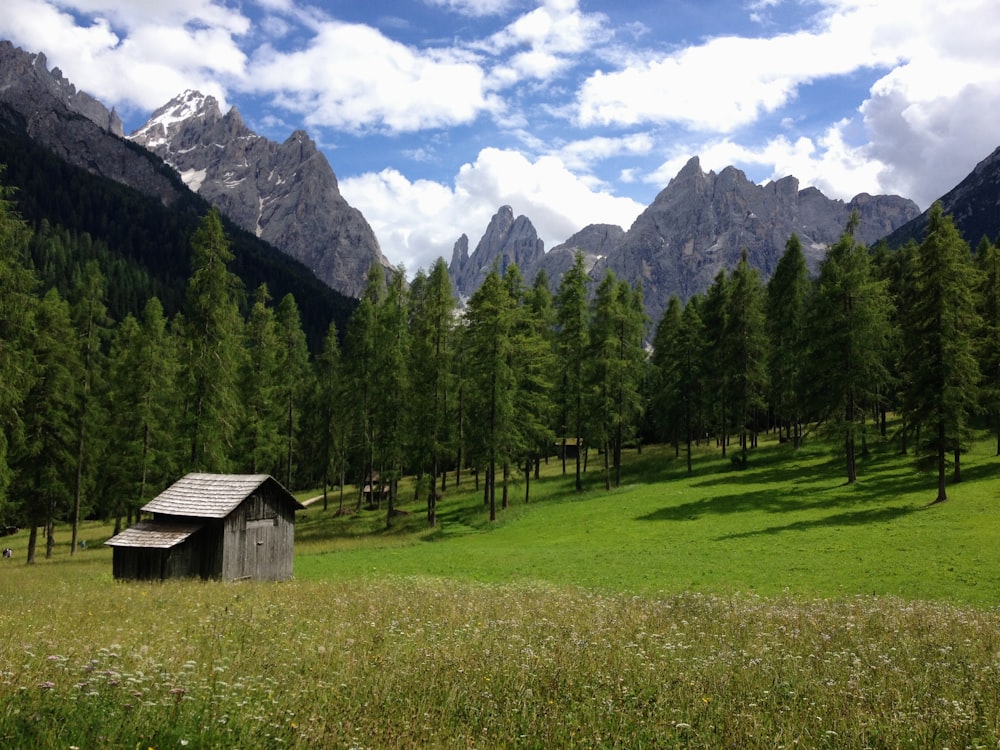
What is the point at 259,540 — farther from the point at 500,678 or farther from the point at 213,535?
the point at 500,678

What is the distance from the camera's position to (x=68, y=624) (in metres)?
12.5

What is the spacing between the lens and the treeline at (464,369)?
111ft

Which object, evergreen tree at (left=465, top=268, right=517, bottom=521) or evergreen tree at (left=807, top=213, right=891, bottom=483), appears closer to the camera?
evergreen tree at (left=807, top=213, right=891, bottom=483)

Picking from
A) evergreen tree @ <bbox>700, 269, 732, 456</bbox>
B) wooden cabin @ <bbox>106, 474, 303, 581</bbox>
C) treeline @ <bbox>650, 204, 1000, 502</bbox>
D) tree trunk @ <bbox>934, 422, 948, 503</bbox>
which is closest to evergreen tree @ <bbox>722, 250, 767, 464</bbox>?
treeline @ <bbox>650, 204, 1000, 502</bbox>

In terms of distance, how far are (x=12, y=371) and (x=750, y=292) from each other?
4680cm

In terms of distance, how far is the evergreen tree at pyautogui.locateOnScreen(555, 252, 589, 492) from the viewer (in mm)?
48500

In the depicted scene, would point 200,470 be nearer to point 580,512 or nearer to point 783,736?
point 580,512

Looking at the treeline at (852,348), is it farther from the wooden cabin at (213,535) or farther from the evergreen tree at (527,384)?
the wooden cabin at (213,535)

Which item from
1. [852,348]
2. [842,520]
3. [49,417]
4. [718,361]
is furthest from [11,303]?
[718,361]

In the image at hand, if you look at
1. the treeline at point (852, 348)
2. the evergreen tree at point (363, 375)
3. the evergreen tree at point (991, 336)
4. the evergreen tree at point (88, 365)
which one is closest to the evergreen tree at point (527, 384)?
the evergreen tree at point (363, 375)

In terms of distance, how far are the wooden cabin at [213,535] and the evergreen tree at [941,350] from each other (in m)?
32.4

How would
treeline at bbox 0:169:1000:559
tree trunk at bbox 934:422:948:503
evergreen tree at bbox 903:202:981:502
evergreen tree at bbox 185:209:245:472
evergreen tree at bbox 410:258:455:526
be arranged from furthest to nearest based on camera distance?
1. evergreen tree at bbox 410:258:455:526
2. evergreen tree at bbox 185:209:245:472
3. treeline at bbox 0:169:1000:559
4. evergreen tree at bbox 903:202:981:502
5. tree trunk at bbox 934:422:948:503

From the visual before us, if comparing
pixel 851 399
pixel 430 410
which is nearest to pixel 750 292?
pixel 851 399

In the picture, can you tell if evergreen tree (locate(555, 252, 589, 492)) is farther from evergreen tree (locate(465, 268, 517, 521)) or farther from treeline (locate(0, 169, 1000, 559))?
evergreen tree (locate(465, 268, 517, 521))
